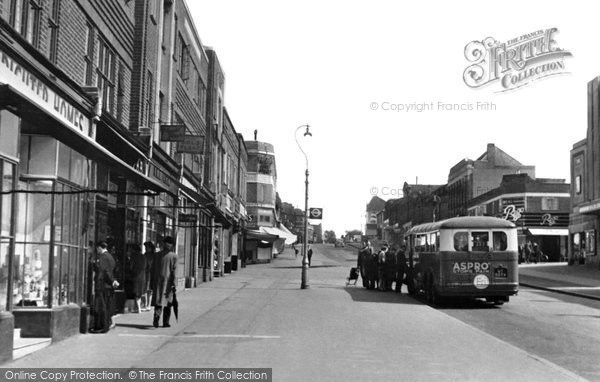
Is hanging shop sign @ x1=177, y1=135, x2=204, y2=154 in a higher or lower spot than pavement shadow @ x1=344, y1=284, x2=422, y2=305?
higher

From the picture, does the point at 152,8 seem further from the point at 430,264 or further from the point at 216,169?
the point at 216,169

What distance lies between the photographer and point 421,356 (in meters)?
10.6

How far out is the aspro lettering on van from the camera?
20.3 m

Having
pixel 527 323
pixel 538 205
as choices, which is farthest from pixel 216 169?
pixel 538 205

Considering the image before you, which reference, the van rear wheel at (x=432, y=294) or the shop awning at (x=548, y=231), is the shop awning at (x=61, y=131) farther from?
the shop awning at (x=548, y=231)

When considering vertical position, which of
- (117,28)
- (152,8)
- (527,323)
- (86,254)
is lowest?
(527,323)

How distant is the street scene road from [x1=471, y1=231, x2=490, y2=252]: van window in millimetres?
1718

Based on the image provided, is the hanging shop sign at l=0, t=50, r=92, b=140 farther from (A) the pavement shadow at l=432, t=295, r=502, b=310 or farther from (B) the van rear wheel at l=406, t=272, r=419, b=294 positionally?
(B) the van rear wheel at l=406, t=272, r=419, b=294

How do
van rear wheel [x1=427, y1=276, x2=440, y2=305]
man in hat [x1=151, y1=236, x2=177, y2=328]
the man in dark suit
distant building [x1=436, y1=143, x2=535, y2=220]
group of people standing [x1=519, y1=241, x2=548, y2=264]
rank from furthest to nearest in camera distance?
1. distant building [x1=436, y1=143, x2=535, y2=220]
2. group of people standing [x1=519, y1=241, x2=548, y2=264]
3. van rear wheel [x1=427, y1=276, x2=440, y2=305]
4. man in hat [x1=151, y1=236, x2=177, y2=328]
5. the man in dark suit

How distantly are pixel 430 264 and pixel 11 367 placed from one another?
15101 millimetres

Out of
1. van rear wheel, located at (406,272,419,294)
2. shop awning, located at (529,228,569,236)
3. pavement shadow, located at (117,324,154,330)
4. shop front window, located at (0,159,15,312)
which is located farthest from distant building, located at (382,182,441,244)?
shop front window, located at (0,159,15,312)

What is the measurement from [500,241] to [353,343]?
33.1ft

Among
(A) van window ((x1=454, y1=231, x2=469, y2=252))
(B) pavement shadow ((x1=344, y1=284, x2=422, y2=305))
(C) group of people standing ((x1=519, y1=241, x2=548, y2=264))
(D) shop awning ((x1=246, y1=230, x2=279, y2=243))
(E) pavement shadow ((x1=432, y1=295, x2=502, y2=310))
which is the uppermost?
(D) shop awning ((x1=246, y1=230, x2=279, y2=243))

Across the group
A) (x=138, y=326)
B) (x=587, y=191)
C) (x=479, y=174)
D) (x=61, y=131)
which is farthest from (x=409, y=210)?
(x=61, y=131)
